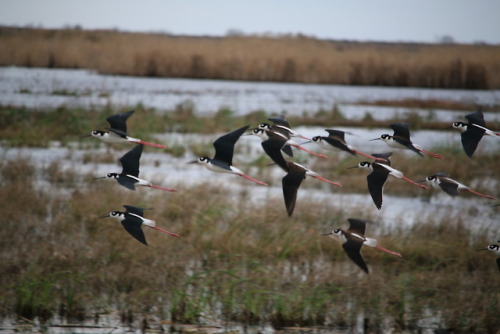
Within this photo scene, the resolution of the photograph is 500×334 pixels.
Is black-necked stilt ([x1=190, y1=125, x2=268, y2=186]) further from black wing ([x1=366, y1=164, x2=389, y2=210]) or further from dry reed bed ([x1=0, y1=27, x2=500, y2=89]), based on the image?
dry reed bed ([x1=0, y1=27, x2=500, y2=89])

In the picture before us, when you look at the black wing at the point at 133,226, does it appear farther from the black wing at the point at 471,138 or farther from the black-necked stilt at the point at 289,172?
the black wing at the point at 471,138

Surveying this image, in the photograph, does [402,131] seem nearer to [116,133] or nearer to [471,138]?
[471,138]

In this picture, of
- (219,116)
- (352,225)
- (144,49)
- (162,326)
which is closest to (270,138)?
(352,225)

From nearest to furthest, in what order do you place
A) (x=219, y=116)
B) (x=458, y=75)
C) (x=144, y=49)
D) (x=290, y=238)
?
(x=290, y=238) → (x=219, y=116) → (x=458, y=75) → (x=144, y=49)

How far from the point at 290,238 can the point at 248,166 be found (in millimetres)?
4441

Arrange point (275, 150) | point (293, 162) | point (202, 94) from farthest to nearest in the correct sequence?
point (202, 94) < point (293, 162) < point (275, 150)

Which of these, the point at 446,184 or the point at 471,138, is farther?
the point at 446,184

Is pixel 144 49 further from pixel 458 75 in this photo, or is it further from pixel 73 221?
pixel 73 221

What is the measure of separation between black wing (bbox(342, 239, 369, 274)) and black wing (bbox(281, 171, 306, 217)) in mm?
478

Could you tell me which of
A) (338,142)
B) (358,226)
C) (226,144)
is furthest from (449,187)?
(226,144)

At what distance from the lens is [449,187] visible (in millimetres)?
3869

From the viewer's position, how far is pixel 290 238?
25.1ft

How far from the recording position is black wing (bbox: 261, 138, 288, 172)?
3477mm

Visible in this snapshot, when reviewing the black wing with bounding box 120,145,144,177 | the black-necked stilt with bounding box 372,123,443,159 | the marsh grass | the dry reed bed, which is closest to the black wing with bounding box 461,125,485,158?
the black-necked stilt with bounding box 372,123,443,159
